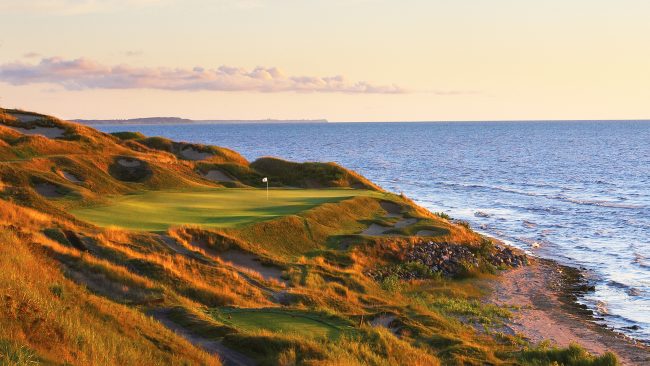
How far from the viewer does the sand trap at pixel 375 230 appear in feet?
119

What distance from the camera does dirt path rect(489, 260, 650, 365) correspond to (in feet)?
78.8

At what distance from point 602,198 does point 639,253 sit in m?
29.6

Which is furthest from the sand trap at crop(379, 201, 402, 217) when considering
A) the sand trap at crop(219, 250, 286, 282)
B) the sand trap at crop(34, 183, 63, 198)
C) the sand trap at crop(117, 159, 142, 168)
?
the sand trap at crop(34, 183, 63, 198)

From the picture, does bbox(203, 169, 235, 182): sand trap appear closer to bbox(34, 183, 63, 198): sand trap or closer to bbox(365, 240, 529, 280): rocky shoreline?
bbox(34, 183, 63, 198): sand trap

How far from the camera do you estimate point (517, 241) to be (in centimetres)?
4647

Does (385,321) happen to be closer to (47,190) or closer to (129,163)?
(47,190)

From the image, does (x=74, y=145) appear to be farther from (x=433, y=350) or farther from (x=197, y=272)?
(x=433, y=350)

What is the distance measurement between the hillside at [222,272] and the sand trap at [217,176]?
0.17 m

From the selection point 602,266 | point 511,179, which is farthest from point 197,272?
point 511,179

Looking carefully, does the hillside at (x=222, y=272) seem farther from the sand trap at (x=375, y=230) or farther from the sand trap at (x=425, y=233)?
the sand trap at (x=425, y=233)

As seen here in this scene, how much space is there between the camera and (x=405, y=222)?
39031 mm

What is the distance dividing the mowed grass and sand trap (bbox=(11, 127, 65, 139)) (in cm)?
3732

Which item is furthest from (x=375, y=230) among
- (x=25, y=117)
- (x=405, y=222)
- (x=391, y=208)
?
(x=25, y=117)

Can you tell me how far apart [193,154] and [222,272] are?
35.2 m
